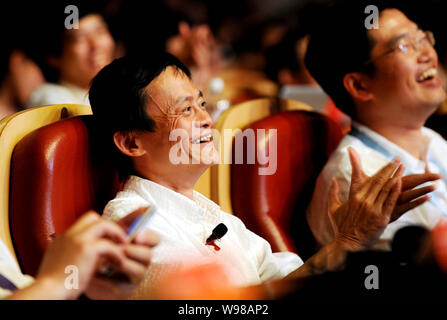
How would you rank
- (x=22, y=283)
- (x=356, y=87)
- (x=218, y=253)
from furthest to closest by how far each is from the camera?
(x=356, y=87) < (x=218, y=253) < (x=22, y=283)

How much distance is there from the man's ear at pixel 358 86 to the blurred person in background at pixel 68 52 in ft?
2.92

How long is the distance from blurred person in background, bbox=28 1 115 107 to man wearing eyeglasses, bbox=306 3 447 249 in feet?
2.87

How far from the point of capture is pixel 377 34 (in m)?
1.56

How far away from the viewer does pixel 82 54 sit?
7.12 ft

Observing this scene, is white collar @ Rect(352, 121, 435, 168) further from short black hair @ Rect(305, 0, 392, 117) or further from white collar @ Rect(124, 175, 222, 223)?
white collar @ Rect(124, 175, 222, 223)

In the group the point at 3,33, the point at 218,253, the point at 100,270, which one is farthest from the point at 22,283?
the point at 3,33

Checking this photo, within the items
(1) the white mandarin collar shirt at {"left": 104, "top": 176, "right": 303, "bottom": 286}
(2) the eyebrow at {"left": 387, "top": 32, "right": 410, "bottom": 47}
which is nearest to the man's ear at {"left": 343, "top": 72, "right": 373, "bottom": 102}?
(2) the eyebrow at {"left": 387, "top": 32, "right": 410, "bottom": 47}

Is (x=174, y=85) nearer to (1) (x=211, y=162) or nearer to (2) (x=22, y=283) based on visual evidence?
(1) (x=211, y=162)

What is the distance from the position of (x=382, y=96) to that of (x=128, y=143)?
0.71 metres

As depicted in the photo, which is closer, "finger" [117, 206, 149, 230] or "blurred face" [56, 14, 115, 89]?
"finger" [117, 206, 149, 230]

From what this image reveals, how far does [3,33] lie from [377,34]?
4.20 ft

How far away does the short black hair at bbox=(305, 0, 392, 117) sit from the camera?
1.59 meters

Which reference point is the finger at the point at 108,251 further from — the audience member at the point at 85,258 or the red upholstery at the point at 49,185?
the red upholstery at the point at 49,185

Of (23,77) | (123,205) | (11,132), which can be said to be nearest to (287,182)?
(123,205)
